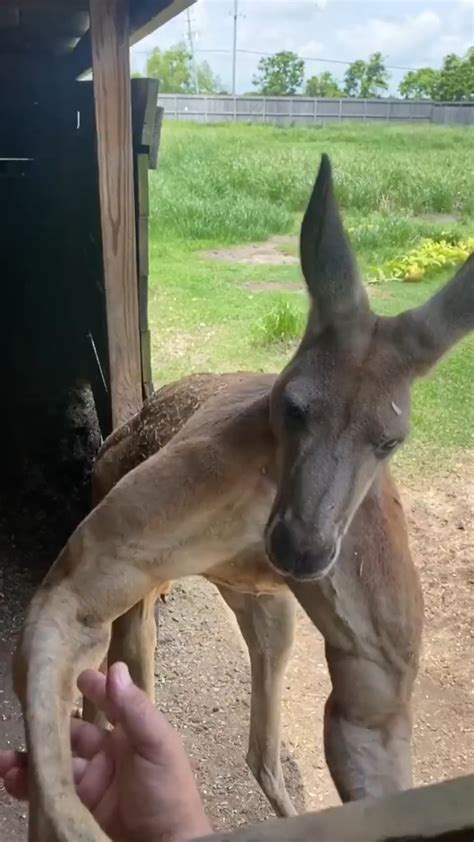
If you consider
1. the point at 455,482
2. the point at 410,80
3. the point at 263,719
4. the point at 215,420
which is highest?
the point at 410,80

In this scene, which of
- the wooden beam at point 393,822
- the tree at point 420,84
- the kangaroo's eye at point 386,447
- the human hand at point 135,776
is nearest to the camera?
the wooden beam at point 393,822

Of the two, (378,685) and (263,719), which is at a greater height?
(378,685)

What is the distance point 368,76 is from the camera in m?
1.36

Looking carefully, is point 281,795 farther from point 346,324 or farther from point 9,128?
point 9,128

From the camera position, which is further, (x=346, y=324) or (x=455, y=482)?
(x=455, y=482)

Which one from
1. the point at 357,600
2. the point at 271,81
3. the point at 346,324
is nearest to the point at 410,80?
the point at 271,81

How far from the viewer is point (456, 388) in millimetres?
1938

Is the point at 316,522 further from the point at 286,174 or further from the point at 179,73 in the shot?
the point at 179,73

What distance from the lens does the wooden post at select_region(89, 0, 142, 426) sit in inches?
60.9

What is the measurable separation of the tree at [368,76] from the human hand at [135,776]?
981mm

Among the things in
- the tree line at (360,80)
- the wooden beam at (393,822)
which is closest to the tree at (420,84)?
the tree line at (360,80)

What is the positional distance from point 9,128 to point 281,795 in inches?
70.0

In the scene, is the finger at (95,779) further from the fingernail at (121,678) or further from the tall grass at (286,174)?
the tall grass at (286,174)

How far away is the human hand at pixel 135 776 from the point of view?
0.69 meters
